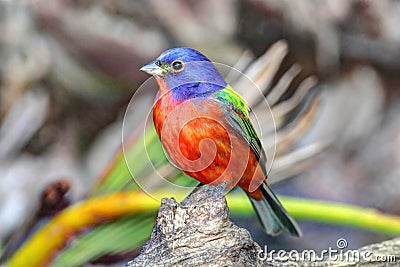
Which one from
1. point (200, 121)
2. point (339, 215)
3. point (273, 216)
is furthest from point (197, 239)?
point (339, 215)

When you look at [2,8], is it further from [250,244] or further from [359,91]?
[250,244]

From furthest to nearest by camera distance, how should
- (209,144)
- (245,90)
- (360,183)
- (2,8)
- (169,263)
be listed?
(360,183) → (2,8) → (245,90) → (209,144) → (169,263)

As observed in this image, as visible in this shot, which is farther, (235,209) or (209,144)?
(235,209)

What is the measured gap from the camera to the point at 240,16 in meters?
1.68

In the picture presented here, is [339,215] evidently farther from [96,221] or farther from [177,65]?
[177,65]

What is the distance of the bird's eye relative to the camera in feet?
3.41

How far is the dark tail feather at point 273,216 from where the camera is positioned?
125cm

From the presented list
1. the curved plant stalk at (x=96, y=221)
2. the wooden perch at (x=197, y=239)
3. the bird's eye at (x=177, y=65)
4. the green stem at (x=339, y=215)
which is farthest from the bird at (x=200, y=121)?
the green stem at (x=339, y=215)

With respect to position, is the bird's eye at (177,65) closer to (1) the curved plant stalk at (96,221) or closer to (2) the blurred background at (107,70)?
(1) the curved plant stalk at (96,221)

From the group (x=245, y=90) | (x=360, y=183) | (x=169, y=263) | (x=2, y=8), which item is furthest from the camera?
(x=360, y=183)

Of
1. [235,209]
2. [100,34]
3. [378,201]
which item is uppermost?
[100,34]

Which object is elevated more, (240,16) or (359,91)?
(240,16)

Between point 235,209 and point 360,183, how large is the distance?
0.42 m

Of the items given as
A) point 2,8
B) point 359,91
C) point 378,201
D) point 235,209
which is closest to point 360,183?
point 378,201
